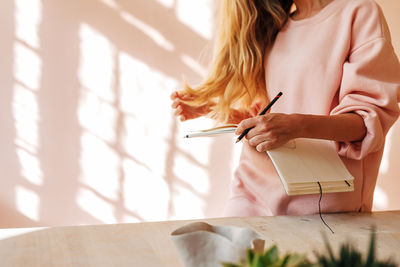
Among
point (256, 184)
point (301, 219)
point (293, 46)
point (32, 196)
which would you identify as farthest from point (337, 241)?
point (32, 196)

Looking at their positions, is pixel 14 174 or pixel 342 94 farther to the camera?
pixel 14 174

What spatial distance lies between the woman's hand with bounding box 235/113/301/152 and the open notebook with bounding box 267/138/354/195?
0.09 ft

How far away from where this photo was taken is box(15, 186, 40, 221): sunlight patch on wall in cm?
268

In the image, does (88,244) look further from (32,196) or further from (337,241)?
(32,196)

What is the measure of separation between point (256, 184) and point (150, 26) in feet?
5.00

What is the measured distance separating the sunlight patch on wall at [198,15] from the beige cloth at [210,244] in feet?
7.15

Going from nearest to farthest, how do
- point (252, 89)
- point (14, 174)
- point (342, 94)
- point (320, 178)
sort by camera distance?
point (320, 178) < point (342, 94) < point (252, 89) < point (14, 174)

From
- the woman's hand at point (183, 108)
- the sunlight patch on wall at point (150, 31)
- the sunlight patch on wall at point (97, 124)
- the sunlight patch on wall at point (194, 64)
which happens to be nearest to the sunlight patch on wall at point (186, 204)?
the sunlight patch on wall at point (97, 124)

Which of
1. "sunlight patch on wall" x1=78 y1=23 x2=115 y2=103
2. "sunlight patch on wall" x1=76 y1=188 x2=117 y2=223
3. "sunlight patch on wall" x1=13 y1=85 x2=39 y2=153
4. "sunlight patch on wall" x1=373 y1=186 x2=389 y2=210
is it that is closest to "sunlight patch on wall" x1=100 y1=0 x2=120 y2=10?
"sunlight patch on wall" x1=78 y1=23 x2=115 y2=103

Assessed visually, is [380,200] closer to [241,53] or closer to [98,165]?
[98,165]

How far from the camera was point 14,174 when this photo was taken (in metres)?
2.65

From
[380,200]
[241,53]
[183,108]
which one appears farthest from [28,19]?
[380,200]

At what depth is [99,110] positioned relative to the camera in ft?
8.88

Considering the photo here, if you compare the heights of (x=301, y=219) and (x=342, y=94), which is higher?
(x=342, y=94)
